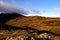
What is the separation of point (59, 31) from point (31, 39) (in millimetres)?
80845

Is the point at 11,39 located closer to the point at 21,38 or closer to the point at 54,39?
the point at 21,38

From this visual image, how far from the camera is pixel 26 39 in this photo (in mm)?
81125

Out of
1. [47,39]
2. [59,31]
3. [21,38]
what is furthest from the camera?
[59,31]

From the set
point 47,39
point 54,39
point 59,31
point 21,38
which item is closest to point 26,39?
point 21,38

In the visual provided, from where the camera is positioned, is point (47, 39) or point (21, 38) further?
point (47, 39)

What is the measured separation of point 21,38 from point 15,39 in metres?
3.16

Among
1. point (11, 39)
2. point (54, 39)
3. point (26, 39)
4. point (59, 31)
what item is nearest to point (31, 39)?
point (26, 39)

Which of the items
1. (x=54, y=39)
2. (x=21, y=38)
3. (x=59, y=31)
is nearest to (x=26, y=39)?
(x=21, y=38)

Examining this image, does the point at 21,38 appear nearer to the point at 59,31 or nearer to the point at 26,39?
the point at 26,39

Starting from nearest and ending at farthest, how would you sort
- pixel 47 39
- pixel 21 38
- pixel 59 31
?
pixel 21 38, pixel 47 39, pixel 59 31

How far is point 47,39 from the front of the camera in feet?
305

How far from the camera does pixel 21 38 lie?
80.9m

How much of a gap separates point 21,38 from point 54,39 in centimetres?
2478

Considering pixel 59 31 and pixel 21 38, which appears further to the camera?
pixel 59 31
